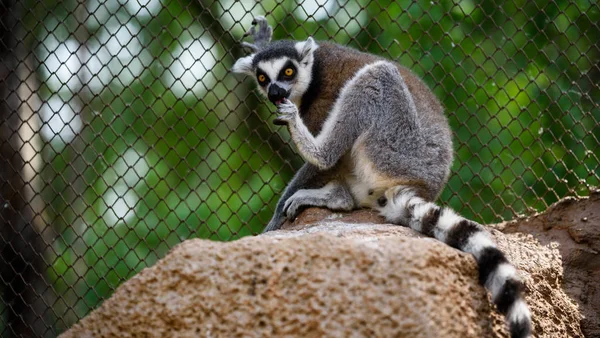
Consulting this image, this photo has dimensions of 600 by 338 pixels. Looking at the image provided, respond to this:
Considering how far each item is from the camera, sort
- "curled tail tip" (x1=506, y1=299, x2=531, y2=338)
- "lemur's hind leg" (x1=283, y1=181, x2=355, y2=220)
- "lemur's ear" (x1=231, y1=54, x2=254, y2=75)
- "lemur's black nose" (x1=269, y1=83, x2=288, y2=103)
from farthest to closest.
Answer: "lemur's ear" (x1=231, y1=54, x2=254, y2=75) < "lemur's black nose" (x1=269, y1=83, x2=288, y2=103) < "lemur's hind leg" (x1=283, y1=181, x2=355, y2=220) < "curled tail tip" (x1=506, y1=299, x2=531, y2=338)

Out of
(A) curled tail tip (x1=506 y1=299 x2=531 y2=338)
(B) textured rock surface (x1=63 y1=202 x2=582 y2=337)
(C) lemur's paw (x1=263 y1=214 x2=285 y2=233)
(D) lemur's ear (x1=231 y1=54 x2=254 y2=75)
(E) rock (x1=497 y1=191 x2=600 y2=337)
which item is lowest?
(E) rock (x1=497 y1=191 x2=600 y2=337)

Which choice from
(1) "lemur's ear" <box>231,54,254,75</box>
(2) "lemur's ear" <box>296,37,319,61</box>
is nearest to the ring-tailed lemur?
(2) "lemur's ear" <box>296,37,319,61</box>

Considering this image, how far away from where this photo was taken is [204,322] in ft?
9.28

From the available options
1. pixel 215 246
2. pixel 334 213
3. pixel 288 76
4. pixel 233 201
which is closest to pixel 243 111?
pixel 233 201

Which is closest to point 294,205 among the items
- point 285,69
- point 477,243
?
point 285,69

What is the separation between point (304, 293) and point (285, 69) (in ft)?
7.49

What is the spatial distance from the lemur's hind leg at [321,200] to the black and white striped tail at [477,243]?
30cm

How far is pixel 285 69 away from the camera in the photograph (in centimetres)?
480

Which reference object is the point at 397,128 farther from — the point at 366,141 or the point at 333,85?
the point at 333,85

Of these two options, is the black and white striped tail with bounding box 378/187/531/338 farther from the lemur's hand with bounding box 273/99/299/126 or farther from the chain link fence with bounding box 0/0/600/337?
the chain link fence with bounding box 0/0/600/337

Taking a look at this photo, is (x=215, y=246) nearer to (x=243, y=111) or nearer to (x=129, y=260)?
(x=243, y=111)

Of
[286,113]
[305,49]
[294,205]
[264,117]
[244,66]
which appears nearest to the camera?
[286,113]

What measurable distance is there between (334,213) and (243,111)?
369 centimetres

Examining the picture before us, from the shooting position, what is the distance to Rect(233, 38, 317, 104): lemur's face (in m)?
4.76
